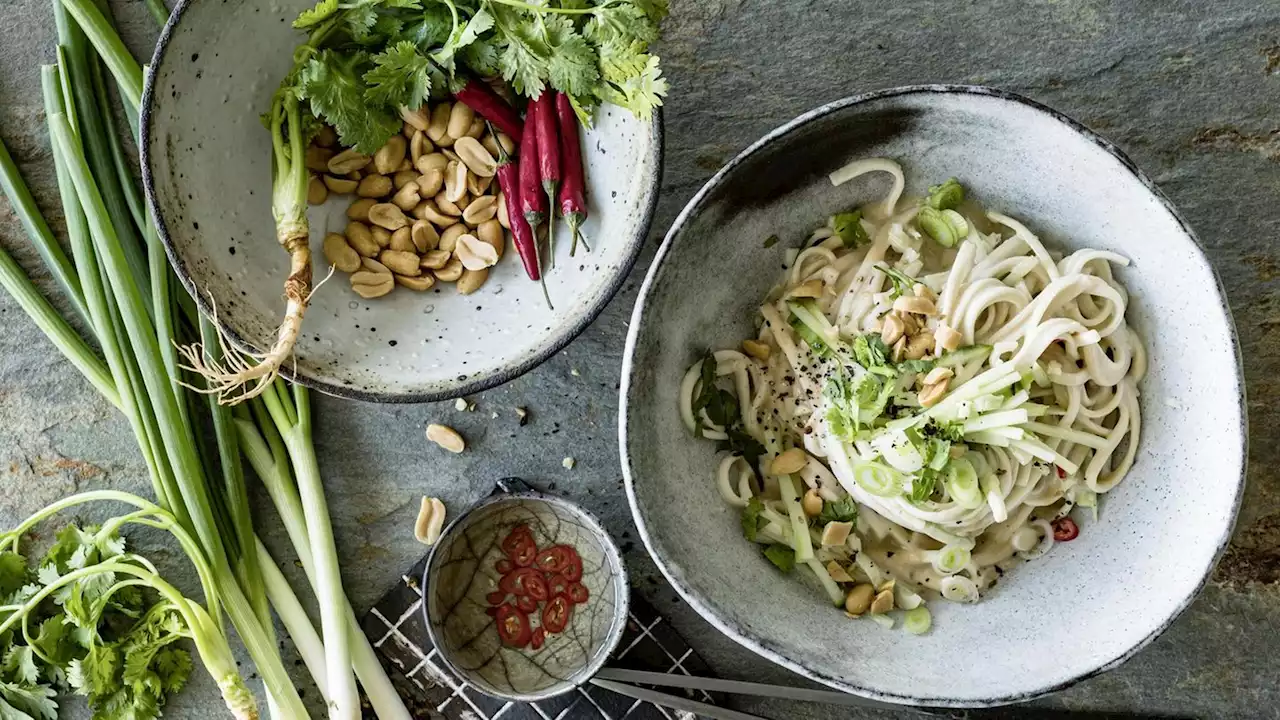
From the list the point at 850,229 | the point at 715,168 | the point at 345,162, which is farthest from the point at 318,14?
the point at 850,229

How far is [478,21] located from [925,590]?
1309mm

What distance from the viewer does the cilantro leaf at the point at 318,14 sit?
169 centimetres

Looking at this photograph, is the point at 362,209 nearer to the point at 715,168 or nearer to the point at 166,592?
the point at 715,168

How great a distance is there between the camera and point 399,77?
5.67 ft

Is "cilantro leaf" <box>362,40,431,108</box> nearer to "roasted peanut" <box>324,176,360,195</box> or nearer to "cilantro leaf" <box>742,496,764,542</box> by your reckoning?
"roasted peanut" <box>324,176,360,195</box>

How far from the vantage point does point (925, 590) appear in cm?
187

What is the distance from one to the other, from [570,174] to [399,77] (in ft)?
1.13

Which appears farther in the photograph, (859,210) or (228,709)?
(228,709)

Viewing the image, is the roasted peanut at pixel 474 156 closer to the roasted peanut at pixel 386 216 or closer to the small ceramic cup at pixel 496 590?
the roasted peanut at pixel 386 216

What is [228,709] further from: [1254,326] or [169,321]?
[1254,326]

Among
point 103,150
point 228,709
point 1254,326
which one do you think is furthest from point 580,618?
point 1254,326

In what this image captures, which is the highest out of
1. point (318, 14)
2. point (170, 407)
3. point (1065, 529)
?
point (318, 14)

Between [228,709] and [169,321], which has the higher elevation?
[169,321]

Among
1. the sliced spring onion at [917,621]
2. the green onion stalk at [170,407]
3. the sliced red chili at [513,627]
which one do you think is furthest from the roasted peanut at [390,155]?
the sliced spring onion at [917,621]
